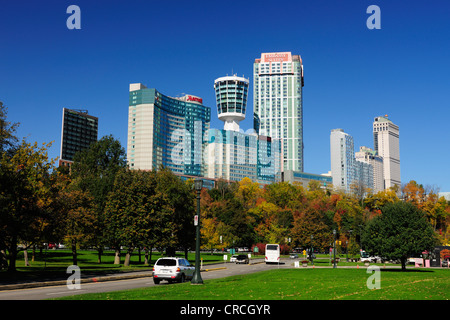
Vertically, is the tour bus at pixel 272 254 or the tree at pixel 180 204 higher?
the tree at pixel 180 204

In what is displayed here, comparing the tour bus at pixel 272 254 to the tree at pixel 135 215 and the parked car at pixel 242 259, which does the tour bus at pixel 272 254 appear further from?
the tree at pixel 135 215

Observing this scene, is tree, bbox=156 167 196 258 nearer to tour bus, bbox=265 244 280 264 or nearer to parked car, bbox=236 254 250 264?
parked car, bbox=236 254 250 264

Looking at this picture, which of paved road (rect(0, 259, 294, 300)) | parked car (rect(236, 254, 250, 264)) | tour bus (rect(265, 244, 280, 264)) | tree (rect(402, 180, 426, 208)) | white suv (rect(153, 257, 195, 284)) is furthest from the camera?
tree (rect(402, 180, 426, 208))

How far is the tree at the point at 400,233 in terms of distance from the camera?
40.3m

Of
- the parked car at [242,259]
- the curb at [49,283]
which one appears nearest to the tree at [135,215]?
the curb at [49,283]

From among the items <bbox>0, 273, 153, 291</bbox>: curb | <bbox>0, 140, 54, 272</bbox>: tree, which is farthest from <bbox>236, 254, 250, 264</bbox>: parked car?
<bbox>0, 140, 54, 272</bbox>: tree

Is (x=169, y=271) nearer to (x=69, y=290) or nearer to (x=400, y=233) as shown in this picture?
(x=69, y=290)

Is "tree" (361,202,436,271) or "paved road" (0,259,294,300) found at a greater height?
"tree" (361,202,436,271)

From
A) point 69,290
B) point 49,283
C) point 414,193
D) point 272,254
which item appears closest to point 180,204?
point 272,254

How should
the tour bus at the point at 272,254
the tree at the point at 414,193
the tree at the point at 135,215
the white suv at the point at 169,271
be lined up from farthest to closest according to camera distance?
the tree at the point at 414,193 < the tour bus at the point at 272,254 < the tree at the point at 135,215 < the white suv at the point at 169,271

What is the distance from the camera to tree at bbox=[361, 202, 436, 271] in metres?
40.3

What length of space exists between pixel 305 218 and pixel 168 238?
4658cm

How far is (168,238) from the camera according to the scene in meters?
52.3
